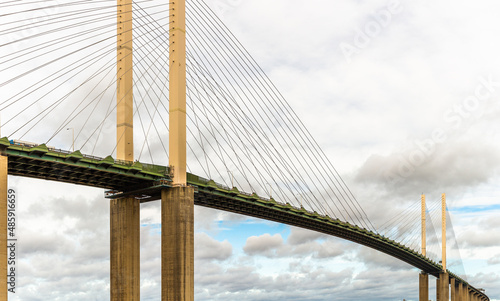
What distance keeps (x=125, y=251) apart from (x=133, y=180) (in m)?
7.03

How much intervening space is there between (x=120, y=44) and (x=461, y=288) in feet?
366

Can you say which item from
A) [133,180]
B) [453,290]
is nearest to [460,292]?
[453,290]

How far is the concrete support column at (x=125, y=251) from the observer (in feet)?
199

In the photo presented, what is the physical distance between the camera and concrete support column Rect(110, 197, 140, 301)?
60.8 metres

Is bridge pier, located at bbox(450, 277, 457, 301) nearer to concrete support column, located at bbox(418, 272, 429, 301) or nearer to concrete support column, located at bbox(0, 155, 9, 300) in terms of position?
concrete support column, located at bbox(418, 272, 429, 301)

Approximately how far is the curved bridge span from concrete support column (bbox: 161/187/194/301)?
1.76m

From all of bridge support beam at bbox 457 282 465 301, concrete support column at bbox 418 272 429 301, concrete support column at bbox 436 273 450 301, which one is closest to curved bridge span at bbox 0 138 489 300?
concrete support column at bbox 418 272 429 301

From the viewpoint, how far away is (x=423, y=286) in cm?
13025

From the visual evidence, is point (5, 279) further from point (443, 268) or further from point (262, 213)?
point (443, 268)

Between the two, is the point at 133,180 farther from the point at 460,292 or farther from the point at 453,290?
the point at 460,292

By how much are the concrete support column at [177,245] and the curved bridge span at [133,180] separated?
1763 mm

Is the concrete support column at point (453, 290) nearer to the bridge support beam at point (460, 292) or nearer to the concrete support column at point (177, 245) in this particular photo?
the bridge support beam at point (460, 292)

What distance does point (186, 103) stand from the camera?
200ft

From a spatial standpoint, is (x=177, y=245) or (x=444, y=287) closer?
(x=177, y=245)
